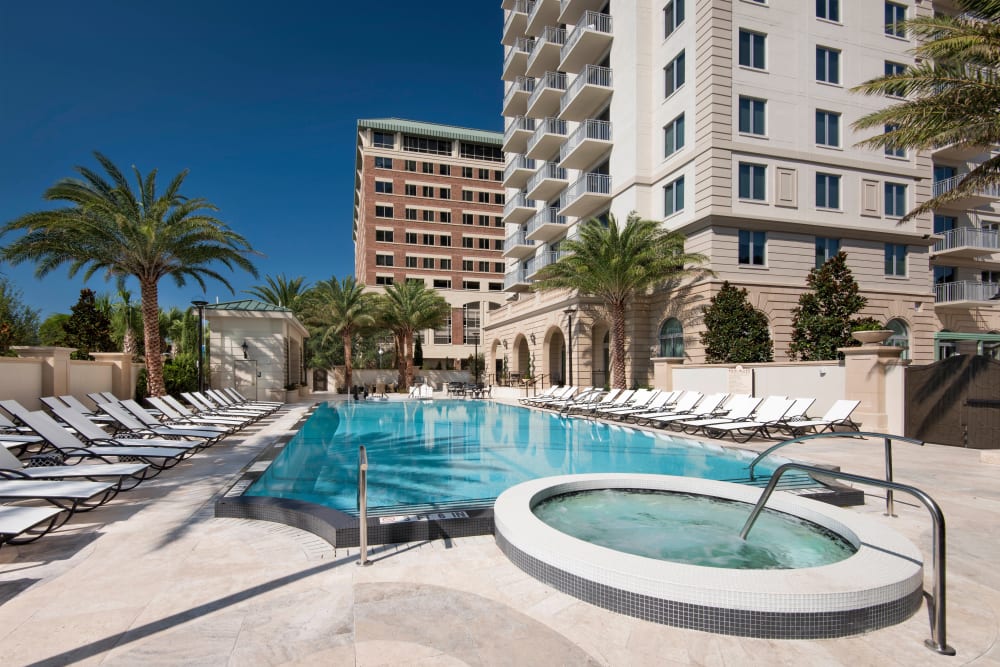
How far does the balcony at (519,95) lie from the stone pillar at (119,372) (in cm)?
2965

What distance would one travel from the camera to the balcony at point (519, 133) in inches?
1458

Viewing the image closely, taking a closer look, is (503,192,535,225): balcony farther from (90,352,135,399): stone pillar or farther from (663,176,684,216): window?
(90,352,135,399): stone pillar

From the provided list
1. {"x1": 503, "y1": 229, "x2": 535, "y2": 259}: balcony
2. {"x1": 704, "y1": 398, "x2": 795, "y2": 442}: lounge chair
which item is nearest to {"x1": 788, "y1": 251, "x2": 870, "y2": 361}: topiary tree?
{"x1": 704, "y1": 398, "x2": 795, "y2": 442}: lounge chair

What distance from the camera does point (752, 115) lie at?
73.0 ft

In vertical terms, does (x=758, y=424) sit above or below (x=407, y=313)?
below

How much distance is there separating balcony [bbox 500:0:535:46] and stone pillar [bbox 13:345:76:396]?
34158 millimetres

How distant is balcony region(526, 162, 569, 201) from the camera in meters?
32.0

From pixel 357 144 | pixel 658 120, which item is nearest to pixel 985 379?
pixel 658 120

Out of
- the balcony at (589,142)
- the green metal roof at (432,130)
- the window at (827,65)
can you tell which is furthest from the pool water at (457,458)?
the green metal roof at (432,130)

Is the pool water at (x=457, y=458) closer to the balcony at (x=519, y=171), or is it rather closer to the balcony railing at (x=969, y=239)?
the balcony railing at (x=969, y=239)

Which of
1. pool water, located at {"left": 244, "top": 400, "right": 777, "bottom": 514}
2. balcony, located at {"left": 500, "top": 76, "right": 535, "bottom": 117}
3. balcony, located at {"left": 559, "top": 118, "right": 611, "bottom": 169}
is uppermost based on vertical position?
balcony, located at {"left": 500, "top": 76, "right": 535, "bottom": 117}

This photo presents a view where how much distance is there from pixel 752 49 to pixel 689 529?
77.1 ft

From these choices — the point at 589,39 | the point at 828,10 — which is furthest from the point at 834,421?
the point at 589,39

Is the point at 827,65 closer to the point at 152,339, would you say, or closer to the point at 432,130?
the point at 152,339
